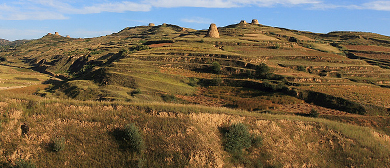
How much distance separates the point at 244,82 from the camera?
3369cm

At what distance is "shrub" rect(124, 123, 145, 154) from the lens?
10050mm

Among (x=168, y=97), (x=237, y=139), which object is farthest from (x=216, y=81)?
(x=237, y=139)

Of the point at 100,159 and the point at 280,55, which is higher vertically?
the point at 280,55

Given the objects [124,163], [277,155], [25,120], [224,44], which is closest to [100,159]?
[124,163]

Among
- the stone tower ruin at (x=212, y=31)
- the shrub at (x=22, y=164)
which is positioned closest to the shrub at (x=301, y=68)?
the stone tower ruin at (x=212, y=31)

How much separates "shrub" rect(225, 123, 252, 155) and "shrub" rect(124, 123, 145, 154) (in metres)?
4.13

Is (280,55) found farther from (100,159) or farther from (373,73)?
(100,159)

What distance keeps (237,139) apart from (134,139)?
16.4 feet

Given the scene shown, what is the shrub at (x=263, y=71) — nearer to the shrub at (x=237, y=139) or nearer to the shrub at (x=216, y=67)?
the shrub at (x=216, y=67)

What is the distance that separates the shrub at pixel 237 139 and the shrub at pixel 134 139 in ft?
13.5

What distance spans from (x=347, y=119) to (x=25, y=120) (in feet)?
83.2

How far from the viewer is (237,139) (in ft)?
36.5

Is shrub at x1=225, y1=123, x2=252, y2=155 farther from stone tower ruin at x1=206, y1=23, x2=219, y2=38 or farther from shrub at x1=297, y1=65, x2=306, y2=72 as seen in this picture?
stone tower ruin at x1=206, y1=23, x2=219, y2=38

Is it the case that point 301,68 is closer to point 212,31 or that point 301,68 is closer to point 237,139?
point 237,139
